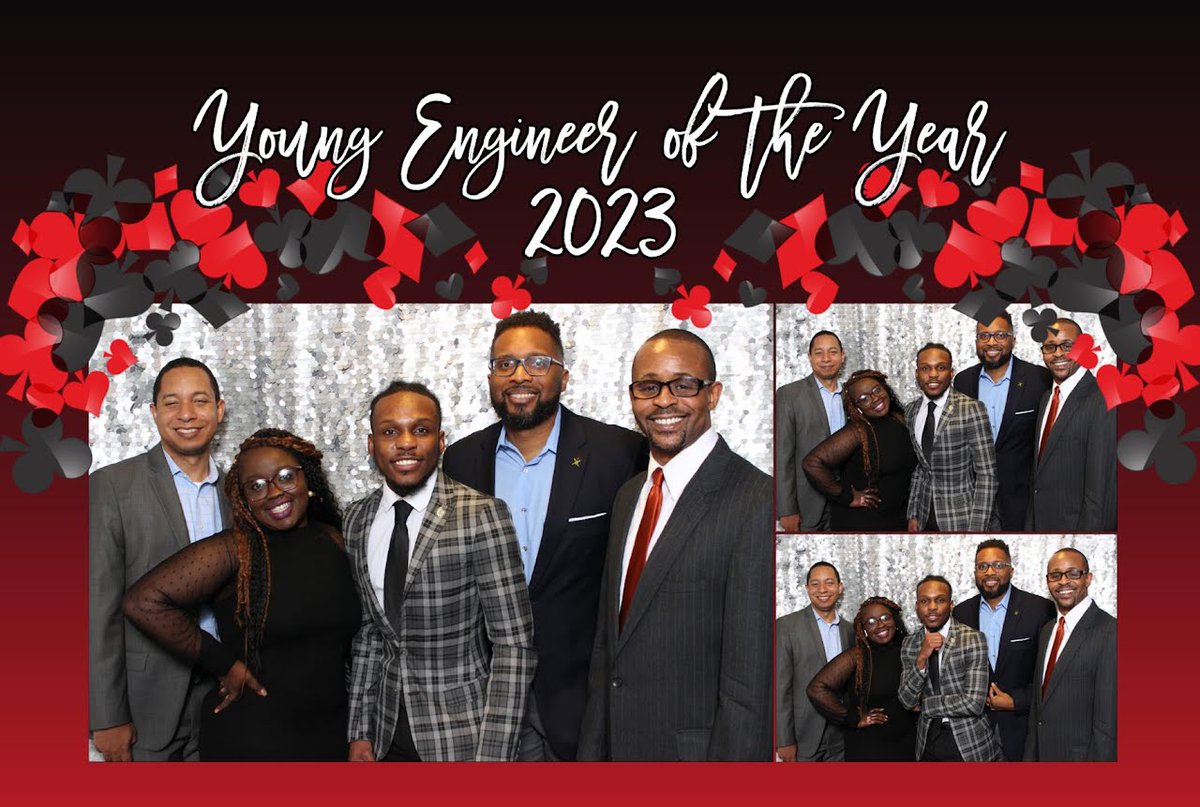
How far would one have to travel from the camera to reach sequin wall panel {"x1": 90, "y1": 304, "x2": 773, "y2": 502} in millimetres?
6895

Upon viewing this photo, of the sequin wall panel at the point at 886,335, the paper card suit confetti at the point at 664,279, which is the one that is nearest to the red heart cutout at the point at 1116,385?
the sequin wall panel at the point at 886,335

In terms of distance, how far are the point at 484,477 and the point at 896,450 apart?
171cm

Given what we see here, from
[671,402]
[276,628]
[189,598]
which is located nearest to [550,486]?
[671,402]

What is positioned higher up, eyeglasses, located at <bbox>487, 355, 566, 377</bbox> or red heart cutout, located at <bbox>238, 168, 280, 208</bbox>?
red heart cutout, located at <bbox>238, 168, 280, 208</bbox>

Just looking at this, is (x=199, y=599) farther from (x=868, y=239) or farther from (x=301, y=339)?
(x=868, y=239)

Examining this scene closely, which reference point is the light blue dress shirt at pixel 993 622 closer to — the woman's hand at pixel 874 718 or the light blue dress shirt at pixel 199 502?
the woman's hand at pixel 874 718

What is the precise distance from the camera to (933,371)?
698cm

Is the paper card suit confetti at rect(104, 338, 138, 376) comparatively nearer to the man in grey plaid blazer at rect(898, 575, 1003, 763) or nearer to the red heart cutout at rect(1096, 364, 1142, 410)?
the man in grey plaid blazer at rect(898, 575, 1003, 763)

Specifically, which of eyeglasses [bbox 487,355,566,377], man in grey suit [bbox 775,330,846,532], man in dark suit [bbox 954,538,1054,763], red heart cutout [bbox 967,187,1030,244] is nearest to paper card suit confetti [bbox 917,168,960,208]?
red heart cutout [bbox 967,187,1030,244]

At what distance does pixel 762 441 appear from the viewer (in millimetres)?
6898

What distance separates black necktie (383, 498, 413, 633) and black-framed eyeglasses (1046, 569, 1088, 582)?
8.72 feet

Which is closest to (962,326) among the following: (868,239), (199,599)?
(868,239)

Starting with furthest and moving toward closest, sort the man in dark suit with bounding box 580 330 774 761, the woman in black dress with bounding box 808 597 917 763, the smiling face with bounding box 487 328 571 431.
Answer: the woman in black dress with bounding box 808 597 917 763
the smiling face with bounding box 487 328 571 431
the man in dark suit with bounding box 580 330 774 761

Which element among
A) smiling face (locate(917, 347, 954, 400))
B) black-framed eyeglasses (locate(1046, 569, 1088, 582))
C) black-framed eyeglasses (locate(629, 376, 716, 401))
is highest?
smiling face (locate(917, 347, 954, 400))
